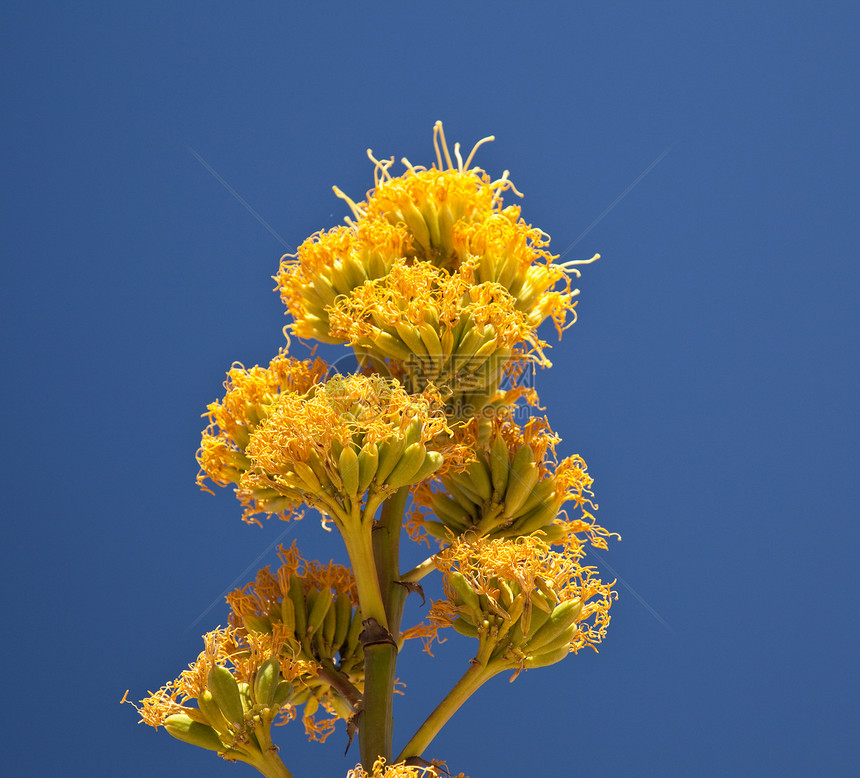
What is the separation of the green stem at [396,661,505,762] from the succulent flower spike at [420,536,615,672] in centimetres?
2

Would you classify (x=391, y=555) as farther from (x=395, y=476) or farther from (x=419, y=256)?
(x=419, y=256)

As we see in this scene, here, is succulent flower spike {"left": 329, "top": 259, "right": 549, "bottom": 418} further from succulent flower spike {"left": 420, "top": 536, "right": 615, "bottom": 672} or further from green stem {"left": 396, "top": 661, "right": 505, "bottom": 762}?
green stem {"left": 396, "top": 661, "right": 505, "bottom": 762}

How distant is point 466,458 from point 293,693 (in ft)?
1.91

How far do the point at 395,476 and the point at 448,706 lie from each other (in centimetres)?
46

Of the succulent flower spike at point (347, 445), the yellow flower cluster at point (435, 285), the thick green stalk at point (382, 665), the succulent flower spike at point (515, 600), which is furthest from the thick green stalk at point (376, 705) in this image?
the yellow flower cluster at point (435, 285)

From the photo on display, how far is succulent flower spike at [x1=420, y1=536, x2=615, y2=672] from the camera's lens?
5.70 feet

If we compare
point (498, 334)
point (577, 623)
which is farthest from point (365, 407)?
point (577, 623)

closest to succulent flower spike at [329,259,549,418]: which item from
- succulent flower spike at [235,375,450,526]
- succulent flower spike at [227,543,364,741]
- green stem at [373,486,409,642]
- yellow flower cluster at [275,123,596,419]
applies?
yellow flower cluster at [275,123,596,419]

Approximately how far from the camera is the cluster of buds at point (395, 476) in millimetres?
1724

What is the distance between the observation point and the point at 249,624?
73.4 inches

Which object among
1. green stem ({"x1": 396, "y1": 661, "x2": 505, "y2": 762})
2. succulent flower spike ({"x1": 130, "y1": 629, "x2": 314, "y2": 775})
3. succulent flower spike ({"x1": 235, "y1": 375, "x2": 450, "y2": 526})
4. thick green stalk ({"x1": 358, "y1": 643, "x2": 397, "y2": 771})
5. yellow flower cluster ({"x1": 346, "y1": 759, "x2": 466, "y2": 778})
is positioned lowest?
yellow flower cluster ({"x1": 346, "y1": 759, "x2": 466, "y2": 778})

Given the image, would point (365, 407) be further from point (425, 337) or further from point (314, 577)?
point (314, 577)

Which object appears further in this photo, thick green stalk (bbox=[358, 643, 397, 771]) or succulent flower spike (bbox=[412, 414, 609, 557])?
succulent flower spike (bbox=[412, 414, 609, 557])

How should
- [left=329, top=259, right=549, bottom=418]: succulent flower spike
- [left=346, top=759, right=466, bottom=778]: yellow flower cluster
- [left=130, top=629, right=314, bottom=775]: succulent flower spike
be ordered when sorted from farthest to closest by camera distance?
1. [left=329, top=259, right=549, bottom=418]: succulent flower spike
2. [left=130, top=629, right=314, bottom=775]: succulent flower spike
3. [left=346, top=759, right=466, bottom=778]: yellow flower cluster
